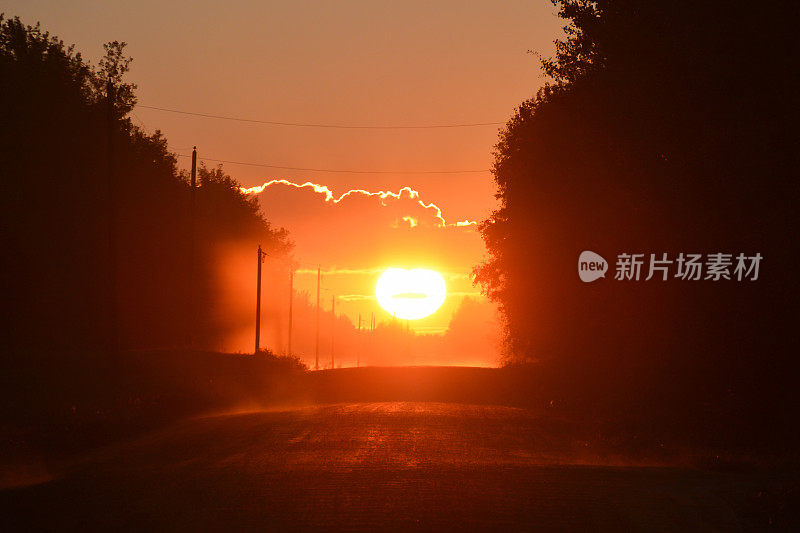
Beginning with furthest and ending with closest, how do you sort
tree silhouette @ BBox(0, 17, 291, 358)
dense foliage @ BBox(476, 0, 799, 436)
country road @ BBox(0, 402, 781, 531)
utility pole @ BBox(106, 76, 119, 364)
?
tree silhouette @ BBox(0, 17, 291, 358)
utility pole @ BBox(106, 76, 119, 364)
dense foliage @ BBox(476, 0, 799, 436)
country road @ BBox(0, 402, 781, 531)

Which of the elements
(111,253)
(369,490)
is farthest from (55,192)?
(369,490)

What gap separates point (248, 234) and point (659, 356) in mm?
74923

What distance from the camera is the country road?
33.9 feet

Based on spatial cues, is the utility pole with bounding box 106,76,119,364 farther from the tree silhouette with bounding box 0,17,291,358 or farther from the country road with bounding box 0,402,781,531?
the country road with bounding box 0,402,781,531

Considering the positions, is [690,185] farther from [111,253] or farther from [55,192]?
[55,192]

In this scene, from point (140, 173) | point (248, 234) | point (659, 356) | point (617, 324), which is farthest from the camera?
point (248, 234)

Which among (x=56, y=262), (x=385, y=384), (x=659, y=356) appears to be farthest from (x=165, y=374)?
(x=659, y=356)

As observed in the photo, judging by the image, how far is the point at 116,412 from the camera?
24297 mm

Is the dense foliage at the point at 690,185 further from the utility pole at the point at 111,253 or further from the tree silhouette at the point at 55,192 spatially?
the tree silhouette at the point at 55,192

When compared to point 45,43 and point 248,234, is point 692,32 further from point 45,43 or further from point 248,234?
point 248,234

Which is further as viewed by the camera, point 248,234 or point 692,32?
point 248,234

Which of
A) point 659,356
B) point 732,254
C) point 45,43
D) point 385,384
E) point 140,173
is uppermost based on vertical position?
point 45,43

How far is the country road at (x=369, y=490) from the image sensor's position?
10.3m

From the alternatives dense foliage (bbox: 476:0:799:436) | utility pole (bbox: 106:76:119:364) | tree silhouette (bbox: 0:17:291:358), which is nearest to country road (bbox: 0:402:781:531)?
dense foliage (bbox: 476:0:799:436)
